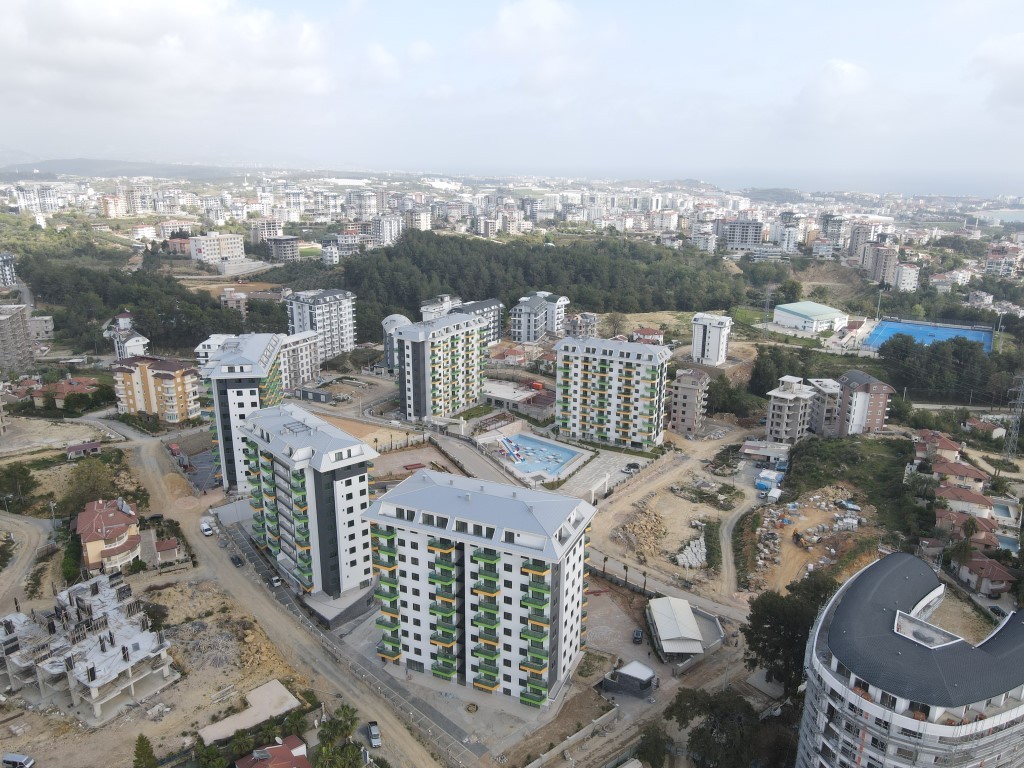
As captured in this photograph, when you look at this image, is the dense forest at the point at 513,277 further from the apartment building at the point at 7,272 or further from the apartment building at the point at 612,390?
the apartment building at the point at 612,390

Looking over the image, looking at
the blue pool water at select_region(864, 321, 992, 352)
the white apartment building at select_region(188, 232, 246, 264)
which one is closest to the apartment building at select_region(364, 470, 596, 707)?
the blue pool water at select_region(864, 321, 992, 352)

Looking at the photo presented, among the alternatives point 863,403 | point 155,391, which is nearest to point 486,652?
point 155,391

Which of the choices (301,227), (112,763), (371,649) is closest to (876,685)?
(371,649)

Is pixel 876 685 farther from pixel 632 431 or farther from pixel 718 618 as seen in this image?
pixel 632 431

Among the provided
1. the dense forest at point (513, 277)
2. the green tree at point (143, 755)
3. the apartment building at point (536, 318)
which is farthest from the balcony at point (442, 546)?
the dense forest at point (513, 277)

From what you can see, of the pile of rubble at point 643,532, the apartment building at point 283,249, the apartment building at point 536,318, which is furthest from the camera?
the apartment building at point 283,249

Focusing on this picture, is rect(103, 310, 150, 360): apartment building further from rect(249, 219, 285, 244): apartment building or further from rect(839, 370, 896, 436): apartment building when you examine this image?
rect(249, 219, 285, 244): apartment building
